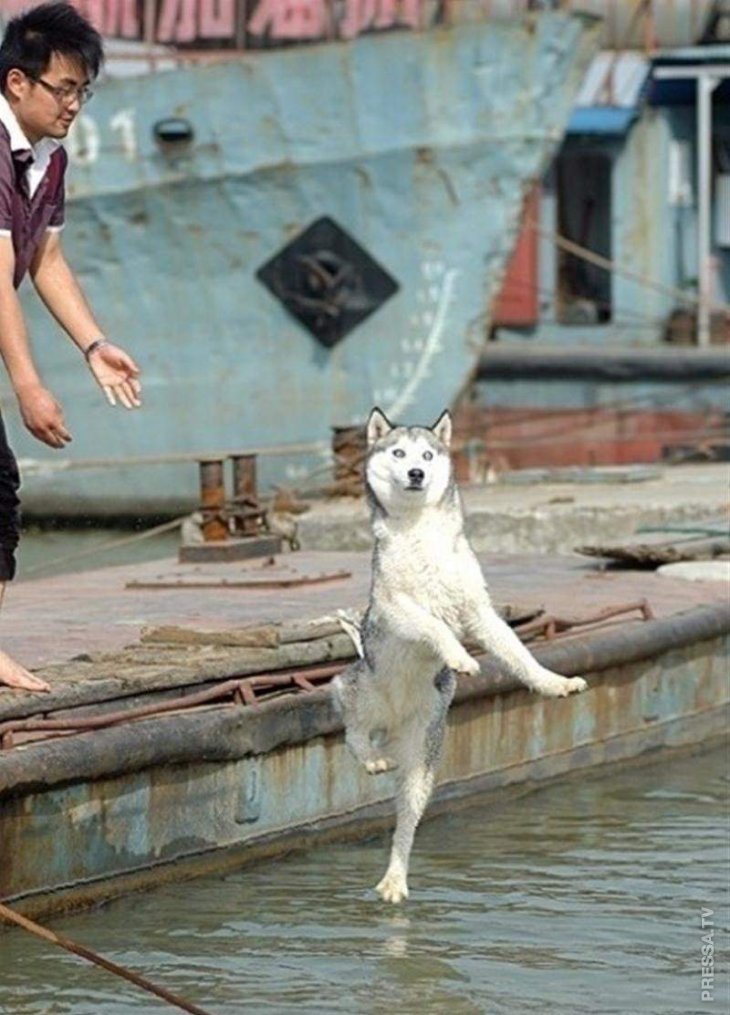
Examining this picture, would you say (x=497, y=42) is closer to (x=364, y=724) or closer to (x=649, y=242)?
(x=649, y=242)

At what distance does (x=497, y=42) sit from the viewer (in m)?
23.3

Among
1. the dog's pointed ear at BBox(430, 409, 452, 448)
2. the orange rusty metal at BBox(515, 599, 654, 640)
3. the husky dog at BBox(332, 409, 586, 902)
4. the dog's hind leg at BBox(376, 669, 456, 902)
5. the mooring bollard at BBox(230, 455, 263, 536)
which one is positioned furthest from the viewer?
the mooring bollard at BBox(230, 455, 263, 536)

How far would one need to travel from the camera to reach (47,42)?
314 inches

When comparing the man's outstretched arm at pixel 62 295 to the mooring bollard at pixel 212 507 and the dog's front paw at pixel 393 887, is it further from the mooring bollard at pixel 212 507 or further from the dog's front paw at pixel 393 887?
the mooring bollard at pixel 212 507

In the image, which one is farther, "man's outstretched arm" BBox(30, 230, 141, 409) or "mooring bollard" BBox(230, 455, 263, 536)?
"mooring bollard" BBox(230, 455, 263, 536)

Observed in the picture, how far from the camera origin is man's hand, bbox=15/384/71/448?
308 inches

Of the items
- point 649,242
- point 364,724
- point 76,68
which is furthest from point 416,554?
point 649,242

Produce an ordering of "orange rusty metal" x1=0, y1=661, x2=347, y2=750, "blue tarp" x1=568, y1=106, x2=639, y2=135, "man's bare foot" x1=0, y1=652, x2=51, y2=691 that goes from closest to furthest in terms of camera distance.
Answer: "orange rusty metal" x1=0, y1=661, x2=347, y2=750
"man's bare foot" x1=0, y1=652, x2=51, y2=691
"blue tarp" x1=568, y1=106, x2=639, y2=135

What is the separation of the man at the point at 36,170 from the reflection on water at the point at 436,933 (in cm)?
138

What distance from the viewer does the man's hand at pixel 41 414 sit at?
783 cm

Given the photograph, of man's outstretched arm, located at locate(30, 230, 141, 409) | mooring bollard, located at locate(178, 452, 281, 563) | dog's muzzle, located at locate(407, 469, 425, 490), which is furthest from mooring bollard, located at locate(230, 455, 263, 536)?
dog's muzzle, located at locate(407, 469, 425, 490)

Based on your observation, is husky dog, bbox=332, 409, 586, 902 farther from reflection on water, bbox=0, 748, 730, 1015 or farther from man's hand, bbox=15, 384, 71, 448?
man's hand, bbox=15, 384, 71, 448

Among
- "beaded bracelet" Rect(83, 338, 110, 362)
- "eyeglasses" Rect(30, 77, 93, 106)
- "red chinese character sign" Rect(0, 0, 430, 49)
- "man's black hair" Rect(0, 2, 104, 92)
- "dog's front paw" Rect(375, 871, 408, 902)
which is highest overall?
"red chinese character sign" Rect(0, 0, 430, 49)

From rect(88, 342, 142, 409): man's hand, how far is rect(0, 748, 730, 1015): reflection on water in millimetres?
1603
